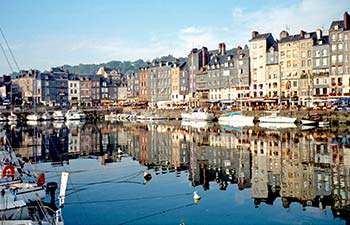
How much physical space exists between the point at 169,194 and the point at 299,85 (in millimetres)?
63579

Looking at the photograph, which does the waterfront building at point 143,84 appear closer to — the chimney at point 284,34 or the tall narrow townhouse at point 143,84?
the tall narrow townhouse at point 143,84

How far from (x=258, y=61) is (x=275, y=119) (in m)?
27.8

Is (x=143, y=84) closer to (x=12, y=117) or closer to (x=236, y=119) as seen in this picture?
(x=12, y=117)

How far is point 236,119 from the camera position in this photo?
69188 millimetres

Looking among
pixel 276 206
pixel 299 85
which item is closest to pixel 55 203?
pixel 276 206

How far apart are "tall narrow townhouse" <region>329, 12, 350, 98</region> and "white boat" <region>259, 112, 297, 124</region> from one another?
1375cm

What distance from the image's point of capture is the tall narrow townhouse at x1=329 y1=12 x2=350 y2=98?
71.5 meters

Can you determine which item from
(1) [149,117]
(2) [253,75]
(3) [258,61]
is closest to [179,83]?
(1) [149,117]

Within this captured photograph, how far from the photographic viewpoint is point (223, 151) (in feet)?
119

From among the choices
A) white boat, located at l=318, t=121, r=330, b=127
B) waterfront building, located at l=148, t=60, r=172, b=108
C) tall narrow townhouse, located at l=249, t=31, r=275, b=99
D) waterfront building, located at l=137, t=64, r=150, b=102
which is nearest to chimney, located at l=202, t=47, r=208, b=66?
waterfront building, located at l=148, t=60, r=172, b=108

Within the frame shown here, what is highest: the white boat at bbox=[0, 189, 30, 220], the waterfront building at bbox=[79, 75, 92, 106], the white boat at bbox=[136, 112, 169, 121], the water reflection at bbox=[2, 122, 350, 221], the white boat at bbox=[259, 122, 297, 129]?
the waterfront building at bbox=[79, 75, 92, 106]

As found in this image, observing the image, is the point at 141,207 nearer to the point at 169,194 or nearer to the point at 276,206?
the point at 169,194

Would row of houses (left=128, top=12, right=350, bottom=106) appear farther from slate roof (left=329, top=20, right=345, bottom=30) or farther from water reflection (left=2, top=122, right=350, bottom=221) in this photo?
water reflection (left=2, top=122, right=350, bottom=221)

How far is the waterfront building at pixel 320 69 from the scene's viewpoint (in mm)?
74188
